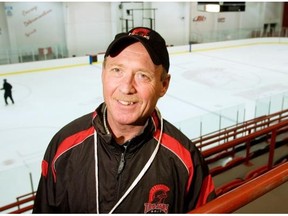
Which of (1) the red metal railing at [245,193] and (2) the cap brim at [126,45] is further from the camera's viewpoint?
(2) the cap brim at [126,45]

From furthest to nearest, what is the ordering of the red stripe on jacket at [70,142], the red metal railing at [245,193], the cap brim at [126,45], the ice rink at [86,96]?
the ice rink at [86,96] → the red stripe on jacket at [70,142] → the cap brim at [126,45] → the red metal railing at [245,193]

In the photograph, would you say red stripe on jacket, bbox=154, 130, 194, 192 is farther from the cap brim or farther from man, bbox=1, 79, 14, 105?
man, bbox=1, 79, 14, 105

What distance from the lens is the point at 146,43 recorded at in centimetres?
144

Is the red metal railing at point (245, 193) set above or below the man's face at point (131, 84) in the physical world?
below

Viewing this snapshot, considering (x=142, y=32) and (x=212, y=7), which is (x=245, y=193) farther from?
(x=212, y=7)

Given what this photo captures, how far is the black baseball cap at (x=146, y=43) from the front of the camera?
1445 millimetres

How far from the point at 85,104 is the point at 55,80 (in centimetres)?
356

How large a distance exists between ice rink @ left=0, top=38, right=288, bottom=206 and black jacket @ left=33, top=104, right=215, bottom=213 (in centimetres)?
350

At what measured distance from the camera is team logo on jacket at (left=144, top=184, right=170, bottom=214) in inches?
59.6

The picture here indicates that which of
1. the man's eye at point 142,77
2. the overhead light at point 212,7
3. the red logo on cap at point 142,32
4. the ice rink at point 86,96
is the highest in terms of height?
the overhead light at point 212,7

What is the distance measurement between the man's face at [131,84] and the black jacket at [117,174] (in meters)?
0.11

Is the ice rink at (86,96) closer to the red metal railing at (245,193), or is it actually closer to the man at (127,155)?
the man at (127,155)

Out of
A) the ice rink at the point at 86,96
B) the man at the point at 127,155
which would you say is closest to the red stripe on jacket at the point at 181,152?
the man at the point at 127,155

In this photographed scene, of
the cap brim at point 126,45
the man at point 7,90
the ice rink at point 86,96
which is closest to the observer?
the cap brim at point 126,45
